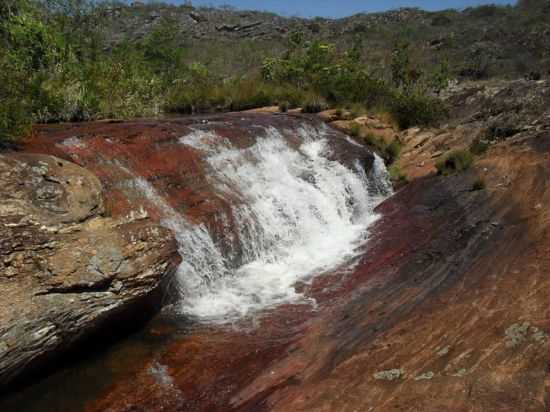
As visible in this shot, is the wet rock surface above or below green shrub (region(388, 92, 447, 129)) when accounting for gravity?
below

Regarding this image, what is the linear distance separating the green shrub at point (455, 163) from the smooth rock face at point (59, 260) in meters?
Result: 8.08

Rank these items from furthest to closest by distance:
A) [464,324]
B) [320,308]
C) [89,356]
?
1. [320,308]
2. [89,356]
3. [464,324]

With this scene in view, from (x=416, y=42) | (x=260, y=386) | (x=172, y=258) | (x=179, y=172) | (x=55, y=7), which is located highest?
(x=55, y=7)

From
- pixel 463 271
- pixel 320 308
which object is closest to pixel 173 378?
pixel 320 308

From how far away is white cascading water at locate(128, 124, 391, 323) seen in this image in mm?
8148

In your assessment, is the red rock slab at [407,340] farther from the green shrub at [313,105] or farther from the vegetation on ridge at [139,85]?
the green shrub at [313,105]

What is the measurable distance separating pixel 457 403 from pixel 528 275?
104 inches

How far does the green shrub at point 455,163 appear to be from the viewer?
12.4m

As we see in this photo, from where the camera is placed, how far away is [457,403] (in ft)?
13.7

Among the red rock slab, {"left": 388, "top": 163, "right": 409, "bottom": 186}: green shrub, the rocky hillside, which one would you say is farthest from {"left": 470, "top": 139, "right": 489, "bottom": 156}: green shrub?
the rocky hillside

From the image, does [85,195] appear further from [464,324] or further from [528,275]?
[528,275]

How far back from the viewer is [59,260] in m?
5.88

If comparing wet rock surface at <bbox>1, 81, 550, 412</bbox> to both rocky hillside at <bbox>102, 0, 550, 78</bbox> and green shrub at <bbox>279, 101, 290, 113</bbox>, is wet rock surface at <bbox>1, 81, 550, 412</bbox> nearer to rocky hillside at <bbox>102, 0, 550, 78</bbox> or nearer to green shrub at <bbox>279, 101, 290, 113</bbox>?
green shrub at <bbox>279, 101, 290, 113</bbox>

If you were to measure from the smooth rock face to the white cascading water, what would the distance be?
133 centimetres
